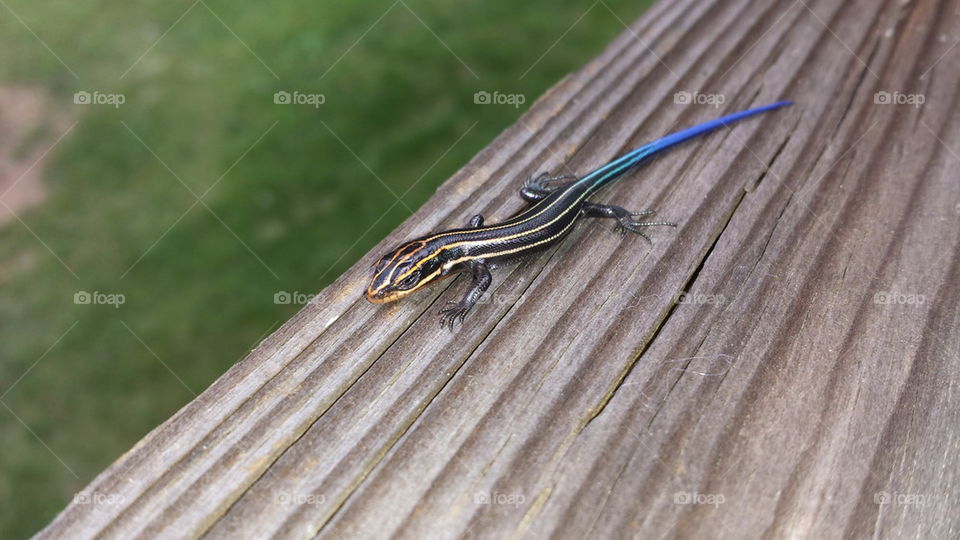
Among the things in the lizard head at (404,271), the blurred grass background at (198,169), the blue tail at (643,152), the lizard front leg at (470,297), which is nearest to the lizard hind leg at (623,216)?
the blue tail at (643,152)

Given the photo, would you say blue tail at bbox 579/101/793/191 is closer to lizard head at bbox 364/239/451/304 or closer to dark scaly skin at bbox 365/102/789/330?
dark scaly skin at bbox 365/102/789/330

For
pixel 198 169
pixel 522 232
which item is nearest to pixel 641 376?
pixel 522 232

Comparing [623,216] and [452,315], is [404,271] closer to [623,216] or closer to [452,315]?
[452,315]

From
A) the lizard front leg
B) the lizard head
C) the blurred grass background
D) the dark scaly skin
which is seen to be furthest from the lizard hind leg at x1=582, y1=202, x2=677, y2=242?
the blurred grass background

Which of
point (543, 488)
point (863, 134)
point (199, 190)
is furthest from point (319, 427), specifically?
point (199, 190)

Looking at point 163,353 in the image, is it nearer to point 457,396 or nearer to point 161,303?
point 161,303

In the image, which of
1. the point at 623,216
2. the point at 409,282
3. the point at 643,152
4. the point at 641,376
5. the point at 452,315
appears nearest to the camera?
the point at 641,376
